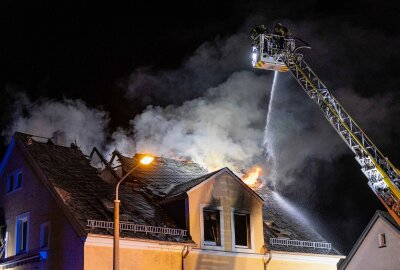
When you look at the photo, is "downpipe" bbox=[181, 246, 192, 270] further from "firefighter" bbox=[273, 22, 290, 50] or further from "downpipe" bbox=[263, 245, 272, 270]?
"firefighter" bbox=[273, 22, 290, 50]

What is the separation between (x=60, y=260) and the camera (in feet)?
88.2

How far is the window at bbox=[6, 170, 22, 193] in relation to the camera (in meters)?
31.5

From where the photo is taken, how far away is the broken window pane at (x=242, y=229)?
31.4 metres

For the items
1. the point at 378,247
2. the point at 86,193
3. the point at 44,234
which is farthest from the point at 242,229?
the point at 378,247

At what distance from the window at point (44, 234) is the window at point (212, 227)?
703 centimetres

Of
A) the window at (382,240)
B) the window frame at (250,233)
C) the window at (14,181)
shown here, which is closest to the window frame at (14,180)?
the window at (14,181)

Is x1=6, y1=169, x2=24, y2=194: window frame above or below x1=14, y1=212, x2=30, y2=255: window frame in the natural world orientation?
above

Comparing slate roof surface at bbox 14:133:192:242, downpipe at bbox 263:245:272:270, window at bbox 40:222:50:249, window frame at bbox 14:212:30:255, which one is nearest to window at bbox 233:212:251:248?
downpipe at bbox 263:245:272:270

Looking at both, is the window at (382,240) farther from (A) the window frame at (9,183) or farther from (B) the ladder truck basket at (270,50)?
(A) the window frame at (9,183)

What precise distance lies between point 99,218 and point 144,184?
19.8 ft

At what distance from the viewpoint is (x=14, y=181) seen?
105 feet

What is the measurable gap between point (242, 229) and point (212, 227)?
1.74 meters

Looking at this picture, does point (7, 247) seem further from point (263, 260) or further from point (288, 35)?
point (288, 35)

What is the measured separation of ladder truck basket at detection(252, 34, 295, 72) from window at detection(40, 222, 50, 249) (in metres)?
13.0
